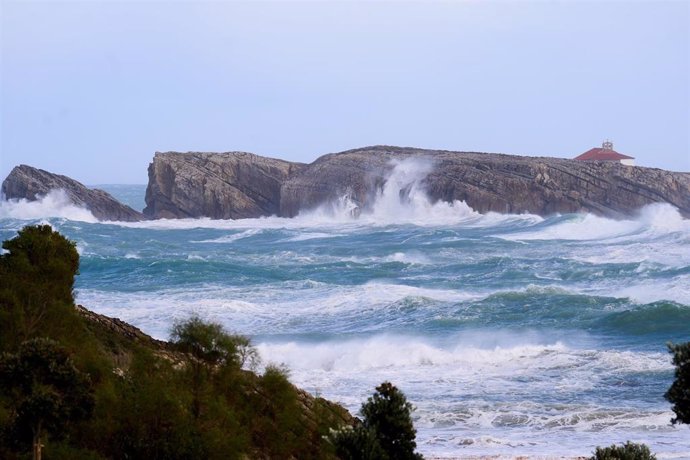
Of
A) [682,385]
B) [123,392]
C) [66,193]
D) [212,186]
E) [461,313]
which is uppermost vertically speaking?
[212,186]

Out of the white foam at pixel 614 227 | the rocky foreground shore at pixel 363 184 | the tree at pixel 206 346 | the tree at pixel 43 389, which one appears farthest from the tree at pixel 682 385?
the rocky foreground shore at pixel 363 184

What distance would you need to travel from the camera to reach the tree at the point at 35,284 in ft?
40.3

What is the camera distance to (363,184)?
82938mm

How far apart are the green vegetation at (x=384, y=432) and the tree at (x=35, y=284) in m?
4.26

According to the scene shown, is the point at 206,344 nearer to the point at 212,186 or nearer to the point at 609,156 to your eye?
the point at 212,186

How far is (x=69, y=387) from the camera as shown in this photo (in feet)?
32.8

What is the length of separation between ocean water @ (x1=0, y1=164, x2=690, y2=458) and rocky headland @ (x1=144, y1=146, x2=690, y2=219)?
10319 mm

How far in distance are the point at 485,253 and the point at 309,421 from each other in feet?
121

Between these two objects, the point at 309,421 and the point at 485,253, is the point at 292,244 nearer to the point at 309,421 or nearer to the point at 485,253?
the point at 485,253

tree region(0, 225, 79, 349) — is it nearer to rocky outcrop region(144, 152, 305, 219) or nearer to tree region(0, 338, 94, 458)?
tree region(0, 338, 94, 458)

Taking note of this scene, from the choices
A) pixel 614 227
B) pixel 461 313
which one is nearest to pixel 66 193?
pixel 614 227

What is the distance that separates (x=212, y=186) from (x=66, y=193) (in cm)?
1182

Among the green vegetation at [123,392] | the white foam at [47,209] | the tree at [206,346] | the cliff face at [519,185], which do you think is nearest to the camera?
the green vegetation at [123,392]

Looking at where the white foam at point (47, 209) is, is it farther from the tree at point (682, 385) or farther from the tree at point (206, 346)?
the tree at point (682, 385)
